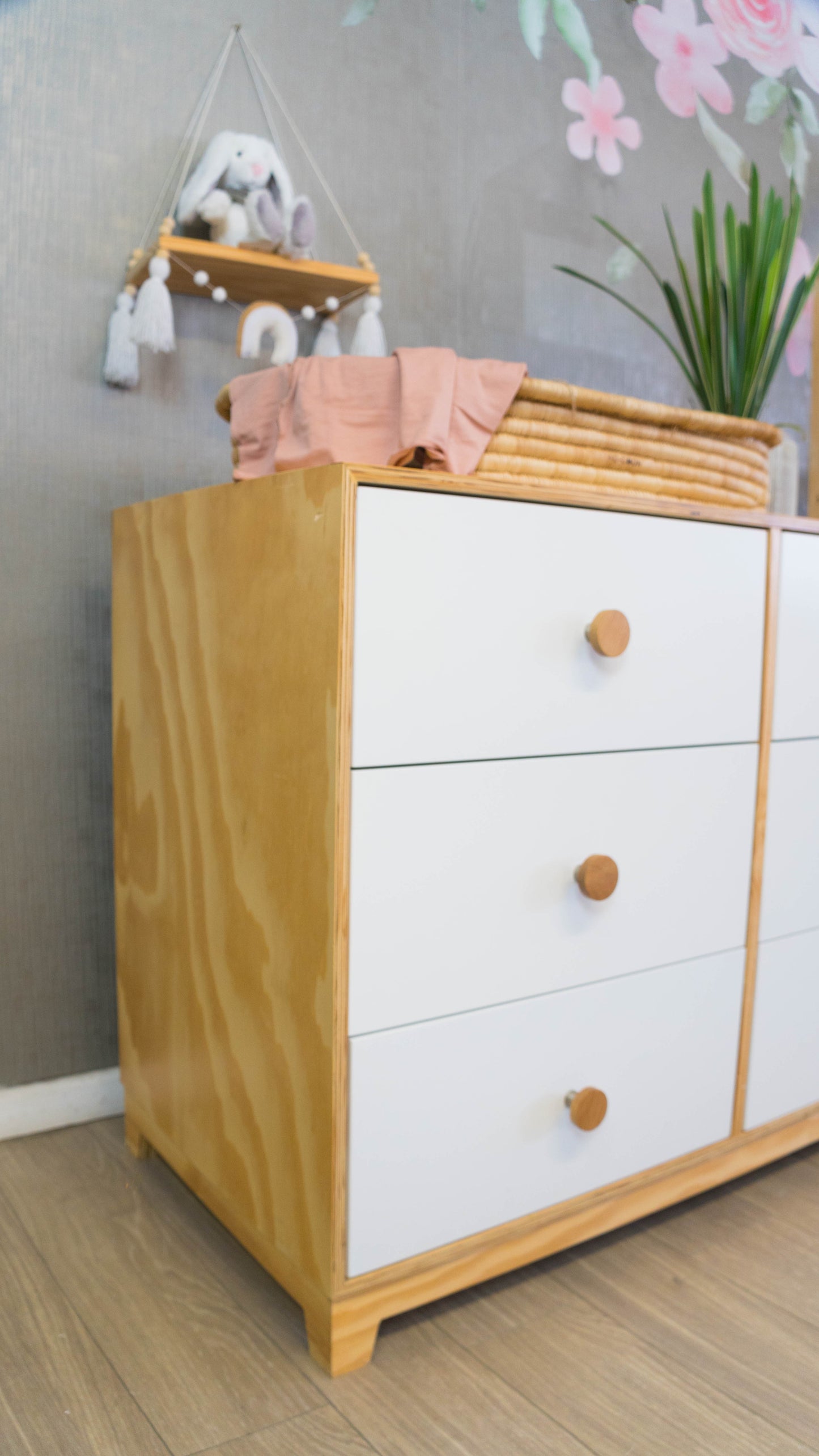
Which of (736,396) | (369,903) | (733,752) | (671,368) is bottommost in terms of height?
(369,903)

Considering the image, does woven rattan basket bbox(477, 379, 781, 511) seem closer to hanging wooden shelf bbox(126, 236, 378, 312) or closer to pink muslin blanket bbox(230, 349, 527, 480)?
pink muslin blanket bbox(230, 349, 527, 480)

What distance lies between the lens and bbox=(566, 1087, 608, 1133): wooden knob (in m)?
1.03

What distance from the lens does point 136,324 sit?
4.26 ft

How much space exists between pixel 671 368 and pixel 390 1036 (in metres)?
1.39

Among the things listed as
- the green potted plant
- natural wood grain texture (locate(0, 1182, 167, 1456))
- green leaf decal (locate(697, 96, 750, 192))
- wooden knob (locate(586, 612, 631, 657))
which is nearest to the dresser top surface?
wooden knob (locate(586, 612, 631, 657))

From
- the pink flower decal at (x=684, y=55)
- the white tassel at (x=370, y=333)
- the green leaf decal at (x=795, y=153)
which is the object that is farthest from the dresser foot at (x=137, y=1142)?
the green leaf decal at (x=795, y=153)

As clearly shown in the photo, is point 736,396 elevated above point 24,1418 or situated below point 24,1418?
above

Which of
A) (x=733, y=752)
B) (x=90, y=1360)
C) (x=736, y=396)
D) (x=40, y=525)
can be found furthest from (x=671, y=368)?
(x=90, y=1360)

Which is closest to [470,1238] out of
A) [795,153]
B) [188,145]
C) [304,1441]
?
[304,1441]

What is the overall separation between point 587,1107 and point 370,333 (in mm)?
1005

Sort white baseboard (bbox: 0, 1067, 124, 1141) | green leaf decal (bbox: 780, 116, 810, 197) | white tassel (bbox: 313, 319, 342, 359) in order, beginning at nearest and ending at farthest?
white baseboard (bbox: 0, 1067, 124, 1141) < white tassel (bbox: 313, 319, 342, 359) < green leaf decal (bbox: 780, 116, 810, 197)

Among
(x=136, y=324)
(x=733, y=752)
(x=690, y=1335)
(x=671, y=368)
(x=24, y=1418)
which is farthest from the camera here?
(x=671, y=368)

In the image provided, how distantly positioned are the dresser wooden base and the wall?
291 mm

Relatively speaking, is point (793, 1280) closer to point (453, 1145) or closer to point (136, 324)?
point (453, 1145)
